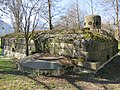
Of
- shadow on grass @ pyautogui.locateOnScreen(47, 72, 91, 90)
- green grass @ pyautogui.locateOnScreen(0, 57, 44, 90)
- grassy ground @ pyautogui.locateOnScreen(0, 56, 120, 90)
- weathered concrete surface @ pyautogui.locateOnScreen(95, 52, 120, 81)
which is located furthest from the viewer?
weathered concrete surface @ pyautogui.locateOnScreen(95, 52, 120, 81)

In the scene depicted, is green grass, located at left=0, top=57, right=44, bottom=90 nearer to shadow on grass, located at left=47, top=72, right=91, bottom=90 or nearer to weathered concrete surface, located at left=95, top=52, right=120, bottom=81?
shadow on grass, located at left=47, top=72, right=91, bottom=90

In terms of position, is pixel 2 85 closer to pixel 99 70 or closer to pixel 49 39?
pixel 99 70

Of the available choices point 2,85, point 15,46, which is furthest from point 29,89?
point 15,46

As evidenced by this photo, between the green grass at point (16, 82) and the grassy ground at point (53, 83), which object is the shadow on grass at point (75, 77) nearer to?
the grassy ground at point (53, 83)

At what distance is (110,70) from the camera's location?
399 inches

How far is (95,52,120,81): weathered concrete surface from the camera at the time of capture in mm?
9102

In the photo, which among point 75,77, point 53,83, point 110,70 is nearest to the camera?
point 53,83

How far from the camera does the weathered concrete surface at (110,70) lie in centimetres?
910

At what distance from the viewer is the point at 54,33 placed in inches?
494

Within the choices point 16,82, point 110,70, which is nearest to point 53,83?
point 16,82

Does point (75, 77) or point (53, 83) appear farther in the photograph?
point (75, 77)

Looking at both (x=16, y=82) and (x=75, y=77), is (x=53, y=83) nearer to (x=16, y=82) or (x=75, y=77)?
(x=16, y=82)

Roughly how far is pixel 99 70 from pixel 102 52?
177cm

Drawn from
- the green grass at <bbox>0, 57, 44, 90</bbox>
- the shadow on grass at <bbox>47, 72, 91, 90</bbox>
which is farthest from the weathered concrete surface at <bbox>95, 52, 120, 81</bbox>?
the green grass at <bbox>0, 57, 44, 90</bbox>
